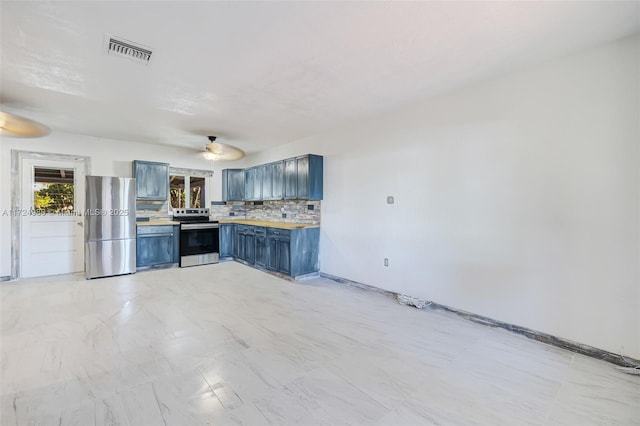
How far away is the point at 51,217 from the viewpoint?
5.11 metres

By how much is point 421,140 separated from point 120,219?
524 cm

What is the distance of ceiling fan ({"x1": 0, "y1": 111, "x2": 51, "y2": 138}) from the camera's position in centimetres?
338

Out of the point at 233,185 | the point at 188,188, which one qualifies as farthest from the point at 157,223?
the point at 233,185

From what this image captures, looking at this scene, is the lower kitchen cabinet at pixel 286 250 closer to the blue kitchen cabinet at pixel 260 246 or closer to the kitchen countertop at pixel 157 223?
the blue kitchen cabinet at pixel 260 246

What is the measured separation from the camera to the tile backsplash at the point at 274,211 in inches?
213

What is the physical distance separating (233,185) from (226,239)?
4.62 ft

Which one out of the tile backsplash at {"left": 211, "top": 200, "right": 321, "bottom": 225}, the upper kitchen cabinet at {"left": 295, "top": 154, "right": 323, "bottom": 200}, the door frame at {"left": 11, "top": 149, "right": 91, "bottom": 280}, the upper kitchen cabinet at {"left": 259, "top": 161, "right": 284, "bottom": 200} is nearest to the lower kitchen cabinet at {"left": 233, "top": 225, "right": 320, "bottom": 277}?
the tile backsplash at {"left": 211, "top": 200, "right": 321, "bottom": 225}

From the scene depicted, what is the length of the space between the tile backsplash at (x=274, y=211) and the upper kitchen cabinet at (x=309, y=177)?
1.12ft

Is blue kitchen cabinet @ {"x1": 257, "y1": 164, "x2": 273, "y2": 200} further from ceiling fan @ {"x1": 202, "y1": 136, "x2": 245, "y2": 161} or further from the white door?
the white door

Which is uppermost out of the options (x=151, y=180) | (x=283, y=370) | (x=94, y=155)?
(x=94, y=155)

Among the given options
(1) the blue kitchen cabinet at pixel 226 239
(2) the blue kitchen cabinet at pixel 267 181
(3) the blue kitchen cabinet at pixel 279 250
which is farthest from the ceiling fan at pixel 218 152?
(1) the blue kitchen cabinet at pixel 226 239

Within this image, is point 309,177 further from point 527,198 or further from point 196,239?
point 527,198

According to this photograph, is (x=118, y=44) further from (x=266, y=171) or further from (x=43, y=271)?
(x=43, y=271)

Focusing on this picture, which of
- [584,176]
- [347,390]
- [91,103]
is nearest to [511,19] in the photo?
[584,176]
